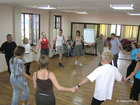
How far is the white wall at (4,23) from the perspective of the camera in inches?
233

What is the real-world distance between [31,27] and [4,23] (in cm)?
213

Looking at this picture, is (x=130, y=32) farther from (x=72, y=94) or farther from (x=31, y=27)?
(x=72, y=94)

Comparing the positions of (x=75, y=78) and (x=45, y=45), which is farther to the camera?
(x=45, y=45)

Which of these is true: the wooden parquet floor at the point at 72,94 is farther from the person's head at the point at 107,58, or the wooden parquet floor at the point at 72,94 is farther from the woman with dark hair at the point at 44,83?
the person's head at the point at 107,58

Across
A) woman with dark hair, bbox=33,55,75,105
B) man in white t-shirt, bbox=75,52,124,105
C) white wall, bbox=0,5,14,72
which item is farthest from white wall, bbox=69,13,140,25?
woman with dark hair, bbox=33,55,75,105

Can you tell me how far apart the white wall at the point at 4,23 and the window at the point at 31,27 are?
123 centimetres

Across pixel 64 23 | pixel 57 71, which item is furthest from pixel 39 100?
pixel 64 23

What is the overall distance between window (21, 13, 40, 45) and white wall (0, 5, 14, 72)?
1225 mm

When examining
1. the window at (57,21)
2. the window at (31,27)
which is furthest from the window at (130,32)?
the window at (31,27)

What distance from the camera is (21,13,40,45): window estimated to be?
755 centimetres

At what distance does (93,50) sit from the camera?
1055 cm

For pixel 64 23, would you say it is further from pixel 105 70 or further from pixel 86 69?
pixel 105 70

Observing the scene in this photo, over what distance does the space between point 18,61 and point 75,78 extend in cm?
303

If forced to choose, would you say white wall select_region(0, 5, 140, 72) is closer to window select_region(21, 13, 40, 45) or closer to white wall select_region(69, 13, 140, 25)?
white wall select_region(69, 13, 140, 25)
